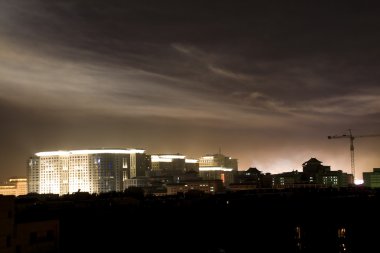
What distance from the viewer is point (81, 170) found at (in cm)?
14575

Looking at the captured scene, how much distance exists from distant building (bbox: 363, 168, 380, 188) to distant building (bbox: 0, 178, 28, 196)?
381 ft

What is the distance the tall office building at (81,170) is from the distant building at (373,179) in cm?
8389

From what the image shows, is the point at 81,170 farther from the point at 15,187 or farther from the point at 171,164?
the point at 171,164

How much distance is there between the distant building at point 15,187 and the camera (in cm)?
Result: 15425

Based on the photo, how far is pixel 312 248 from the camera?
4531cm

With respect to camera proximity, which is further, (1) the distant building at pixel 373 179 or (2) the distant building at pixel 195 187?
(1) the distant building at pixel 373 179

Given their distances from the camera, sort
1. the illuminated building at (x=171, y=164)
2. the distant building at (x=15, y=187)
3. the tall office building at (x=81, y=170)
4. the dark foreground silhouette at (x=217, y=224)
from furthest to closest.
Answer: the illuminated building at (x=171, y=164), the distant building at (x=15, y=187), the tall office building at (x=81, y=170), the dark foreground silhouette at (x=217, y=224)

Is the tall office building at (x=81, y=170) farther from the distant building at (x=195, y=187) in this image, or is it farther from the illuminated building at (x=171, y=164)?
the illuminated building at (x=171, y=164)

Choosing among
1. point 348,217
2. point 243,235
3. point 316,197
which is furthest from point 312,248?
point 316,197

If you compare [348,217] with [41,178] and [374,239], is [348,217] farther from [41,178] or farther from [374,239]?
[41,178]

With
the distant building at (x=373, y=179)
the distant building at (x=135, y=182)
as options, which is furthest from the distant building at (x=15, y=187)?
the distant building at (x=373, y=179)

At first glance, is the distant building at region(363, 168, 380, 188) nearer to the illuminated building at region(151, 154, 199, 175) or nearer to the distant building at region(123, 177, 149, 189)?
the illuminated building at region(151, 154, 199, 175)

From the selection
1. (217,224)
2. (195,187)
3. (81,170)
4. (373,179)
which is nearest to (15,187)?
(81,170)

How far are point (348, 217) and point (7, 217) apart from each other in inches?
2808
